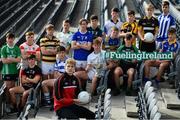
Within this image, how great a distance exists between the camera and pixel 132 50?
10.1 m

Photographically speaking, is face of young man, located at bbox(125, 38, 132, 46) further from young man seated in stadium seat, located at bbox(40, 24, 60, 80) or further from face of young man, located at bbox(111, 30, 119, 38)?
young man seated in stadium seat, located at bbox(40, 24, 60, 80)

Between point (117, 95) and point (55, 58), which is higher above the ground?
point (55, 58)

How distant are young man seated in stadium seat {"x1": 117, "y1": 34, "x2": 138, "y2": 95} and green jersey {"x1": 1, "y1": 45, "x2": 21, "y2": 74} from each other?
A: 2.17m

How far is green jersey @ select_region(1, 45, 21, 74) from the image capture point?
9953 mm

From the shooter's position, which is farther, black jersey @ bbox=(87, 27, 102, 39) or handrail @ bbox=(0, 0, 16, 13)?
handrail @ bbox=(0, 0, 16, 13)

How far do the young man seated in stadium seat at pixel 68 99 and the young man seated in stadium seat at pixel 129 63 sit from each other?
1.76 meters

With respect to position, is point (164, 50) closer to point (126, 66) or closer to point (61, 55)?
point (126, 66)

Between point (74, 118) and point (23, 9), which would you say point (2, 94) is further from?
point (23, 9)

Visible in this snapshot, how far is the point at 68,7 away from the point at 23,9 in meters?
2.24

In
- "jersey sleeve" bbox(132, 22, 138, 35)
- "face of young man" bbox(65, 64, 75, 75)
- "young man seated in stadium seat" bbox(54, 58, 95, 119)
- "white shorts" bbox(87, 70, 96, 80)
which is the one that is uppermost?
"jersey sleeve" bbox(132, 22, 138, 35)

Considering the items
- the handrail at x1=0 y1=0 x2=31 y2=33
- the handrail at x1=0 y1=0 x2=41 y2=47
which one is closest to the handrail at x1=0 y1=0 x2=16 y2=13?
the handrail at x1=0 y1=0 x2=31 y2=33

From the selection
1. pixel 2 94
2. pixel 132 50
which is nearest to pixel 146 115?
pixel 132 50

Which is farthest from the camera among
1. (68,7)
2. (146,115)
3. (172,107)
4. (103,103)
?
(68,7)

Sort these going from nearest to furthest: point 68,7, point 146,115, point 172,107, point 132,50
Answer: point 146,115
point 172,107
point 132,50
point 68,7
